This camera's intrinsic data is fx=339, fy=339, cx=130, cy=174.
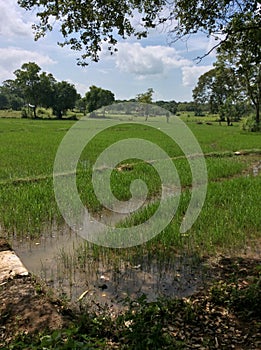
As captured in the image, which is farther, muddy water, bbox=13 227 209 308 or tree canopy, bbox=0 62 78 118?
tree canopy, bbox=0 62 78 118

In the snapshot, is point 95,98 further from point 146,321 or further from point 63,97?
point 146,321

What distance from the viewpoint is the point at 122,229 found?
5.66 m

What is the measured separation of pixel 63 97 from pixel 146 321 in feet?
175

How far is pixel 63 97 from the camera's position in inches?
2100

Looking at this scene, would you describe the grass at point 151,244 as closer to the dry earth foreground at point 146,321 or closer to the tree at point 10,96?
the dry earth foreground at point 146,321

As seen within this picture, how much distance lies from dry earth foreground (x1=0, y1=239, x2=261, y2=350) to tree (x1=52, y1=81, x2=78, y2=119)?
2052 inches

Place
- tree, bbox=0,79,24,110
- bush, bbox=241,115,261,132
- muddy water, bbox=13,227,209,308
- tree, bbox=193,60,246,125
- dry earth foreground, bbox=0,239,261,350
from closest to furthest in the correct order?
dry earth foreground, bbox=0,239,261,350 → muddy water, bbox=13,227,209,308 → bush, bbox=241,115,261,132 → tree, bbox=193,60,246,125 → tree, bbox=0,79,24,110

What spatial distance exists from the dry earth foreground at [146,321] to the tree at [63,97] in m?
52.1

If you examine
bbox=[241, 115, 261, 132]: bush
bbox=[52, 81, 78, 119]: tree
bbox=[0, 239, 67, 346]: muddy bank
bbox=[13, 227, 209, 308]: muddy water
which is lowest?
bbox=[13, 227, 209, 308]: muddy water

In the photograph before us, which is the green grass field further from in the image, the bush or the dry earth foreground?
the bush

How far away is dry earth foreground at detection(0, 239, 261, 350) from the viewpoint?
2.63 metres

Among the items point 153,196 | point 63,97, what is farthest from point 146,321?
point 63,97

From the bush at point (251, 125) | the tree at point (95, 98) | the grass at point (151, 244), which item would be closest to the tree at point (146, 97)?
the tree at point (95, 98)

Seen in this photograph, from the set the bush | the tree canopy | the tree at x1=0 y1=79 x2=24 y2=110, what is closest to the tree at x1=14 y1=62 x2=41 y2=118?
the tree canopy
